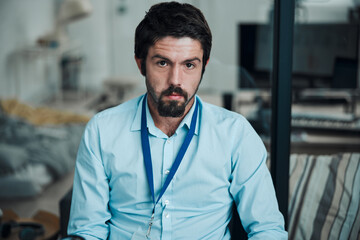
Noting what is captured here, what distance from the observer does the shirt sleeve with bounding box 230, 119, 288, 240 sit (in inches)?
50.4

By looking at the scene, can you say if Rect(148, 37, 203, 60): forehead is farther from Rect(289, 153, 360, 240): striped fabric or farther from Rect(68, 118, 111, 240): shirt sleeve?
Rect(289, 153, 360, 240): striped fabric

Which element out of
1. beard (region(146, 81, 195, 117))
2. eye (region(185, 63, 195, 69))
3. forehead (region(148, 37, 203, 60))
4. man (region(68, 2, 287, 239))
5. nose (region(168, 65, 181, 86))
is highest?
forehead (region(148, 37, 203, 60))

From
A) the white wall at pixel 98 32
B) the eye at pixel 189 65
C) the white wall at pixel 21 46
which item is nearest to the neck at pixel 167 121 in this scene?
the eye at pixel 189 65

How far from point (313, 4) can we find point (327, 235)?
2322mm

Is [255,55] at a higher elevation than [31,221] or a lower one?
higher

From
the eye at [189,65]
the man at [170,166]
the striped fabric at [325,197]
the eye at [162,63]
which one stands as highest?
the eye at [162,63]

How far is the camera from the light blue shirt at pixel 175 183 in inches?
50.7

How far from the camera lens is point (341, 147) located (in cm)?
291

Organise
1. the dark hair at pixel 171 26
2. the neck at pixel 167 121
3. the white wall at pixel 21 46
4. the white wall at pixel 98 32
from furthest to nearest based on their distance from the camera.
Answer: the white wall at pixel 21 46 → the white wall at pixel 98 32 → the neck at pixel 167 121 → the dark hair at pixel 171 26

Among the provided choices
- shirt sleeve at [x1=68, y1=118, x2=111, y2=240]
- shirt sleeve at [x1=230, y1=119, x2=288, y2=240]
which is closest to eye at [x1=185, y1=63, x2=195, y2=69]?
shirt sleeve at [x1=230, y1=119, x2=288, y2=240]

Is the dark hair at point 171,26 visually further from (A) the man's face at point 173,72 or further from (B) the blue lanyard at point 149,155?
(B) the blue lanyard at point 149,155

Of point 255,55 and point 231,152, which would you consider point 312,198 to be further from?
point 255,55

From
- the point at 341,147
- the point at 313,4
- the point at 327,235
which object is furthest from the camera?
the point at 313,4

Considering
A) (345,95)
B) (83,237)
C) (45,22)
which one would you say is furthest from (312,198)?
(45,22)
